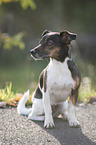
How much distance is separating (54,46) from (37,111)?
114 cm

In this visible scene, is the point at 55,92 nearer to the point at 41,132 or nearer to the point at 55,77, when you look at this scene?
the point at 55,77

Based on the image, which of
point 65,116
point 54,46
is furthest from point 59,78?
point 65,116

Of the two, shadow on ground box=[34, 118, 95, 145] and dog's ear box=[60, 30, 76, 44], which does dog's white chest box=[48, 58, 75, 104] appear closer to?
dog's ear box=[60, 30, 76, 44]

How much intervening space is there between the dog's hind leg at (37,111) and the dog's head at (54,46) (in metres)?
0.85

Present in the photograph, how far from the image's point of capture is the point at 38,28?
50.1ft

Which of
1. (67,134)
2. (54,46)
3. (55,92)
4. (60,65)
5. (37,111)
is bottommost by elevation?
(67,134)

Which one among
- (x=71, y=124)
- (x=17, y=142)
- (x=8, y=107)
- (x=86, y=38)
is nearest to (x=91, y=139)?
(x=71, y=124)

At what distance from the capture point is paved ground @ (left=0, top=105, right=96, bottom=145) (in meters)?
2.93

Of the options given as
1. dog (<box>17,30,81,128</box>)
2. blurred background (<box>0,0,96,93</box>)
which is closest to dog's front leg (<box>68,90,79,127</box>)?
dog (<box>17,30,81,128</box>)

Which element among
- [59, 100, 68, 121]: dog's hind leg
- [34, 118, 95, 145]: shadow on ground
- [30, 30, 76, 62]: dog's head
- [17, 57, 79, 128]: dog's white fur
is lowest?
[34, 118, 95, 145]: shadow on ground

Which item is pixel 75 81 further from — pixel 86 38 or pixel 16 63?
pixel 86 38

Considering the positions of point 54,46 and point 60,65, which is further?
point 60,65

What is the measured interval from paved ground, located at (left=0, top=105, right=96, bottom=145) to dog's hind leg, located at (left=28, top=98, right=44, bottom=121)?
0.09m

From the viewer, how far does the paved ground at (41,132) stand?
2932 mm
